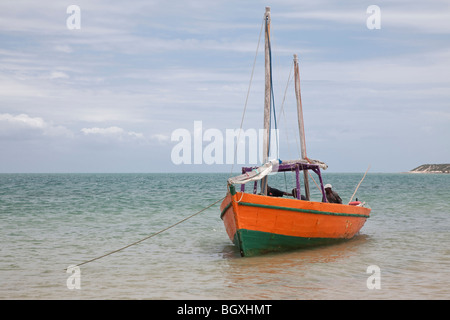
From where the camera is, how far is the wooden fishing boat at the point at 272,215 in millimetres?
13172

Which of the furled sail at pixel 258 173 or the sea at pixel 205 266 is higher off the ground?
the furled sail at pixel 258 173

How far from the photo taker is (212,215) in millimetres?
27594

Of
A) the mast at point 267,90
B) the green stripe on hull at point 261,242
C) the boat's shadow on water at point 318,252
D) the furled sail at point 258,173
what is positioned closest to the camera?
the furled sail at point 258,173

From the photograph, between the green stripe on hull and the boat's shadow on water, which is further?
the boat's shadow on water

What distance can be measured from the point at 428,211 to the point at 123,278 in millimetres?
22333

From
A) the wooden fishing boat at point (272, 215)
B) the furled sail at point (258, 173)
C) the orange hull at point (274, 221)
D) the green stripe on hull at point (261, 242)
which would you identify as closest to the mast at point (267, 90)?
the wooden fishing boat at point (272, 215)

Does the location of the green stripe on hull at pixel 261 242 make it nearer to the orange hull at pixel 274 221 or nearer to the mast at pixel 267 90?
the orange hull at pixel 274 221

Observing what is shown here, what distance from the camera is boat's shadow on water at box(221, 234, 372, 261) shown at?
13.7 metres

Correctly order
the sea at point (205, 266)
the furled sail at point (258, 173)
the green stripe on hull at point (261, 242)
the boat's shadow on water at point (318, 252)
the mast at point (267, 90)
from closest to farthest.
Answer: the sea at point (205, 266) → the furled sail at point (258, 173) → the green stripe on hull at point (261, 242) → the boat's shadow on water at point (318, 252) → the mast at point (267, 90)

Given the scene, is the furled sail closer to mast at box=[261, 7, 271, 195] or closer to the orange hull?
the orange hull

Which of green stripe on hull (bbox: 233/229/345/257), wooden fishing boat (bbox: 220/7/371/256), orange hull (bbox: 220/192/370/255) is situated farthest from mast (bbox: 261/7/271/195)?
green stripe on hull (bbox: 233/229/345/257)

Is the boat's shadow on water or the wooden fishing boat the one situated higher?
the wooden fishing boat

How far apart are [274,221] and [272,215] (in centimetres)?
20
